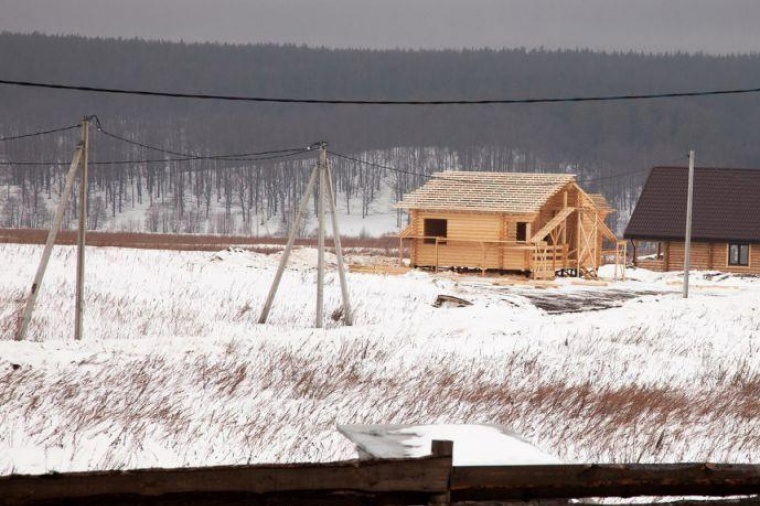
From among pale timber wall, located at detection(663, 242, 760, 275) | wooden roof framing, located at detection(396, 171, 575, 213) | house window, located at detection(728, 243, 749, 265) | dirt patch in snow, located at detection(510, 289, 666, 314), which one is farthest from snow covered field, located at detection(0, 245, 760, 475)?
house window, located at detection(728, 243, 749, 265)

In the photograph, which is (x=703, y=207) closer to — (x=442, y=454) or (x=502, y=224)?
(x=502, y=224)

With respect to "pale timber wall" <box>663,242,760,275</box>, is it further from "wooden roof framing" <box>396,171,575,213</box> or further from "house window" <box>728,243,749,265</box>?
"wooden roof framing" <box>396,171,575,213</box>

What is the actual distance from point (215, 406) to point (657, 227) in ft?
128

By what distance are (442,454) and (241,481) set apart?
0.97 meters

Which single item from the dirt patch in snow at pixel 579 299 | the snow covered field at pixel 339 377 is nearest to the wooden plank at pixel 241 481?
the snow covered field at pixel 339 377

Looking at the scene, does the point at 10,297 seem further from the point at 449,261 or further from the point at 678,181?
the point at 678,181

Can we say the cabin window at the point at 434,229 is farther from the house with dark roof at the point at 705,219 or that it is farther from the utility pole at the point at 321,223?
the utility pole at the point at 321,223

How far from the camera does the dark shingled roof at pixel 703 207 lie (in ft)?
159

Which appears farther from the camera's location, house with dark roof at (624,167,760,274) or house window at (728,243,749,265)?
house window at (728,243,749,265)

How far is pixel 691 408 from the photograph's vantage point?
14.2 metres

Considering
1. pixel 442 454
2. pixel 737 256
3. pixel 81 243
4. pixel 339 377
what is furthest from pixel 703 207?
pixel 442 454

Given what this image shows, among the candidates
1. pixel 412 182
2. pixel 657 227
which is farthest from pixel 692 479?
pixel 412 182

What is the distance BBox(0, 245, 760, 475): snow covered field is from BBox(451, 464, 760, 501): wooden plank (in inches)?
172

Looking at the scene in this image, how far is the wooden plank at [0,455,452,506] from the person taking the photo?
4.93 meters
